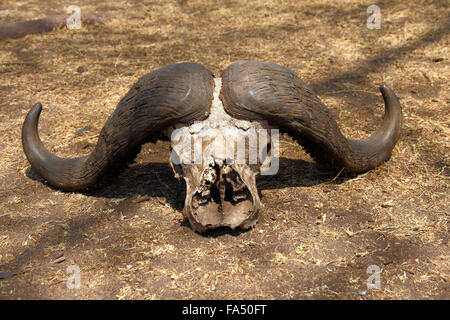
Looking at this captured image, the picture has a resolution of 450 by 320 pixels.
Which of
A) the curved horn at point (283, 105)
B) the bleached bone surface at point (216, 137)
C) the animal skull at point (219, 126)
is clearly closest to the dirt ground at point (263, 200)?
the animal skull at point (219, 126)

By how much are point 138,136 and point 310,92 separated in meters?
1.19

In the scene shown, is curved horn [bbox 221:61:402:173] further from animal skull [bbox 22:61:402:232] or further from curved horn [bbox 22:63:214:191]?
curved horn [bbox 22:63:214:191]

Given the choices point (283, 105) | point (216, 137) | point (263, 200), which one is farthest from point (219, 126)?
point (263, 200)

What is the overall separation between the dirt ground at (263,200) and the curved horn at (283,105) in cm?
42

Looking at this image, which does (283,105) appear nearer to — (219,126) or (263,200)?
(219,126)

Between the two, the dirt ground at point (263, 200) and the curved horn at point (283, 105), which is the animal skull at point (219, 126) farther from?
the dirt ground at point (263, 200)

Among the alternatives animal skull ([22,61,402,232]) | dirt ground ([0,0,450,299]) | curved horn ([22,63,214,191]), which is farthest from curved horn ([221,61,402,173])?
dirt ground ([0,0,450,299])

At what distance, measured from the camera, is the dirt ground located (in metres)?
2.92

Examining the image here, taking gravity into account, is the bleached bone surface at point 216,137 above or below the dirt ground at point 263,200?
above

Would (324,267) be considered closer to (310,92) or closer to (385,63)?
(310,92)

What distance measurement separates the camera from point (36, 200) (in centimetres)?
378

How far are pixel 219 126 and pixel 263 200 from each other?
29.3 inches

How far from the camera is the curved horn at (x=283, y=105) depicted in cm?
315

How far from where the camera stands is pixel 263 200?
3639 millimetres
